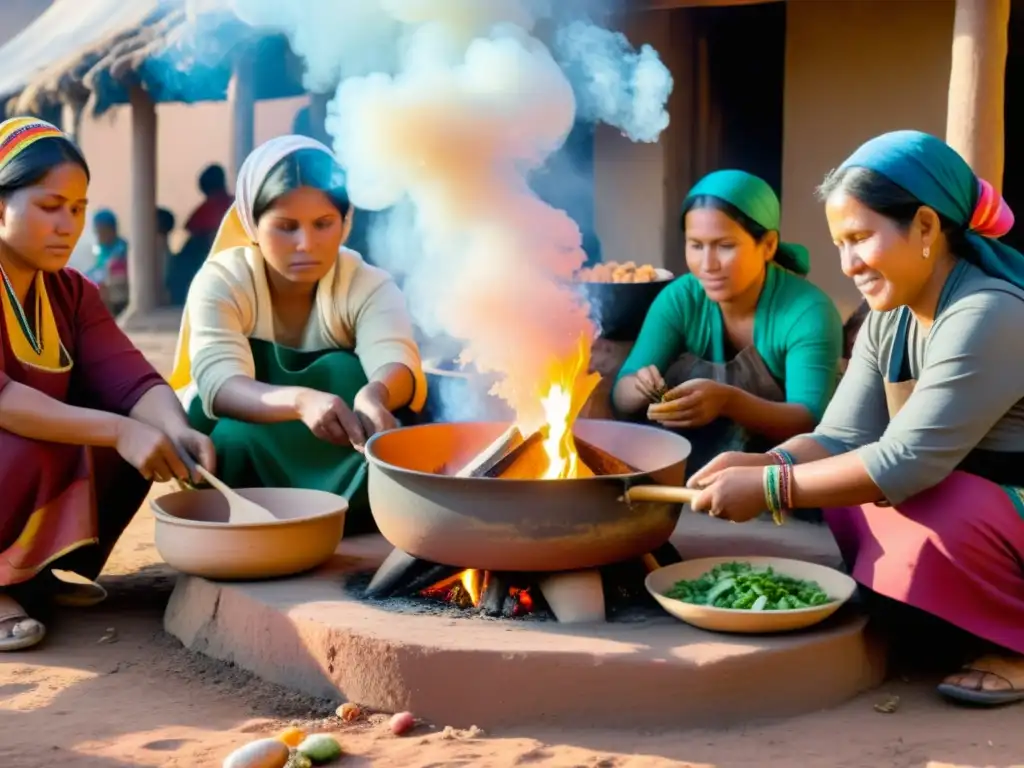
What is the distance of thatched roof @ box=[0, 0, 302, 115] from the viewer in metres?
9.57

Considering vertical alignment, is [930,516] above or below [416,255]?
below

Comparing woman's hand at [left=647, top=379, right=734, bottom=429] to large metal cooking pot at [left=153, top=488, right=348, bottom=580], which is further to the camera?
woman's hand at [left=647, top=379, right=734, bottom=429]

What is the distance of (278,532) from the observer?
367 cm

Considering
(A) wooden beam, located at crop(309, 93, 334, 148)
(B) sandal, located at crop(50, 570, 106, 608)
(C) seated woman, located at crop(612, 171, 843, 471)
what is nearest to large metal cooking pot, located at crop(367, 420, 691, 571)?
(C) seated woman, located at crop(612, 171, 843, 471)

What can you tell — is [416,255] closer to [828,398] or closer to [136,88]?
[828,398]

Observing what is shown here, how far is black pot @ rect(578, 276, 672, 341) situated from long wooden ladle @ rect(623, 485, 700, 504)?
2.32 meters

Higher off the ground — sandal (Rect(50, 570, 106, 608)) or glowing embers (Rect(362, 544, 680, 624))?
glowing embers (Rect(362, 544, 680, 624))

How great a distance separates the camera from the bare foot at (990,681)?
3211mm

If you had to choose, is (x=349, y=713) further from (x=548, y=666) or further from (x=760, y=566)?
(x=760, y=566)

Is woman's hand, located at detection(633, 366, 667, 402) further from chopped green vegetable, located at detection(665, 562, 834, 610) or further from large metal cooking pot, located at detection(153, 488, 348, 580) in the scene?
large metal cooking pot, located at detection(153, 488, 348, 580)

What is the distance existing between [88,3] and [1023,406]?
1032 centimetres

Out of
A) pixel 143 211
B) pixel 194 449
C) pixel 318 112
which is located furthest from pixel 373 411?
pixel 143 211

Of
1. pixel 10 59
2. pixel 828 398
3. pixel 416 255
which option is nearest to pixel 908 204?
pixel 828 398

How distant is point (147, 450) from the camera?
3.81m
